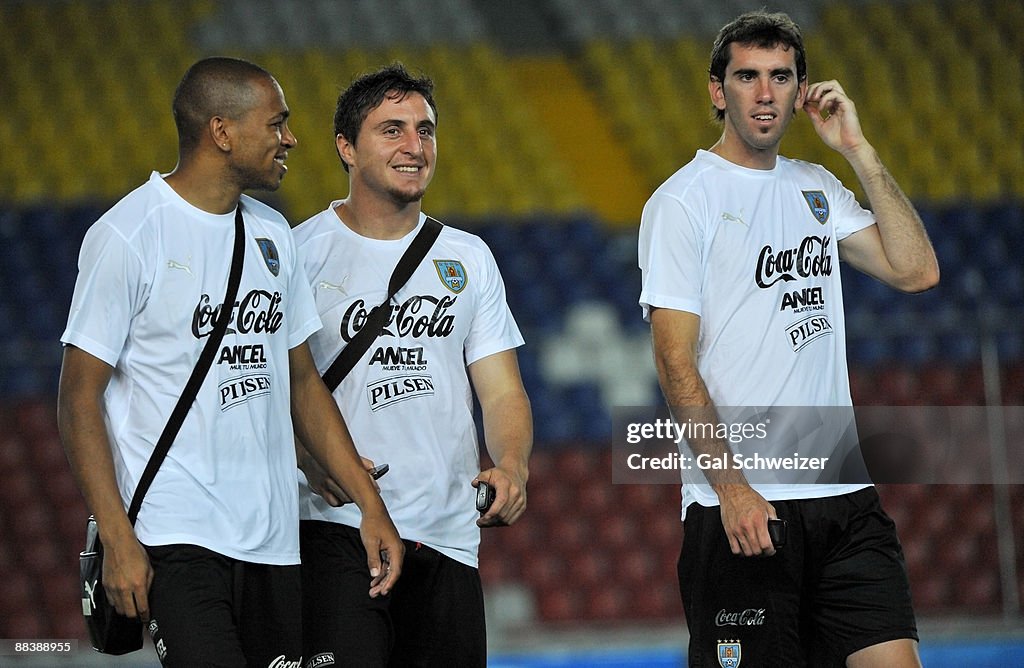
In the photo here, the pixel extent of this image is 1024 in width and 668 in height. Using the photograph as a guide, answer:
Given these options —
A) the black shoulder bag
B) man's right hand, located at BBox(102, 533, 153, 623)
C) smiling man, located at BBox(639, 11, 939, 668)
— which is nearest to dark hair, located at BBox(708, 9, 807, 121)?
smiling man, located at BBox(639, 11, 939, 668)

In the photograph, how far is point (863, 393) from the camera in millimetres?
7078

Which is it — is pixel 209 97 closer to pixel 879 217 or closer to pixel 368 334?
pixel 368 334

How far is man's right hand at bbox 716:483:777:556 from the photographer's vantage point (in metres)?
3.42

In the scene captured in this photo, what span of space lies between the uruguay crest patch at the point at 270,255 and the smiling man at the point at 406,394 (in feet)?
1.34

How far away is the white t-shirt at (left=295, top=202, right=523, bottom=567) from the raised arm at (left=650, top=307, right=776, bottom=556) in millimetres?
652

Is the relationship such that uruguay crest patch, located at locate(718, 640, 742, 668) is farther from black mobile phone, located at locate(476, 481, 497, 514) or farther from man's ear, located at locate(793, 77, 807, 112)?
man's ear, located at locate(793, 77, 807, 112)

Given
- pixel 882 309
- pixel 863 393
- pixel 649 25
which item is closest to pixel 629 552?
pixel 863 393

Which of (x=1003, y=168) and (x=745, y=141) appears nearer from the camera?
(x=745, y=141)

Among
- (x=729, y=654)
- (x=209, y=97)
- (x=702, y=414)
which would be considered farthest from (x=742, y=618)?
(x=209, y=97)

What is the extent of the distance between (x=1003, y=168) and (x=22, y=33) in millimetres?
8896

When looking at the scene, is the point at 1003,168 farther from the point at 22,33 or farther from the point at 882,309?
the point at 22,33

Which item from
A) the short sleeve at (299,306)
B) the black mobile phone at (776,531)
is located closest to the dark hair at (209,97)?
the short sleeve at (299,306)

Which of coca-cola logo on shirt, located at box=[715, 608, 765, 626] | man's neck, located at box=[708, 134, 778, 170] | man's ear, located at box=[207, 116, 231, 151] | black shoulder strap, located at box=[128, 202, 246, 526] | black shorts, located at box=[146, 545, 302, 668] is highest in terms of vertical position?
man's ear, located at box=[207, 116, 231, 151]

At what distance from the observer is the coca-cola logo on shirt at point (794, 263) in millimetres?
3768
